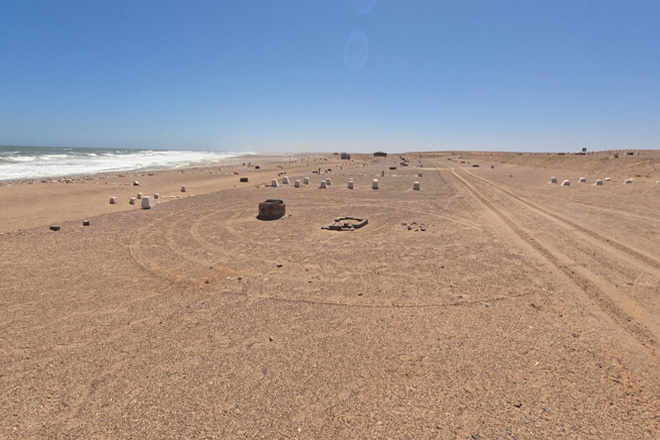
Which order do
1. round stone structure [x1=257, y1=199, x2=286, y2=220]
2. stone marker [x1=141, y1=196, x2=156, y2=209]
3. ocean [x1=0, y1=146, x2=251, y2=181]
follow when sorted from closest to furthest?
1. round stone structure [x1=257, y1=199, x2=286, y2=220]
2. stone marker [x1=141, y1=196, x2=156, y2=209]
3. ocean [x1=0, y1=146, x2=251, y2=181]

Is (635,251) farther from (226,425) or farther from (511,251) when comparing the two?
(226,425)

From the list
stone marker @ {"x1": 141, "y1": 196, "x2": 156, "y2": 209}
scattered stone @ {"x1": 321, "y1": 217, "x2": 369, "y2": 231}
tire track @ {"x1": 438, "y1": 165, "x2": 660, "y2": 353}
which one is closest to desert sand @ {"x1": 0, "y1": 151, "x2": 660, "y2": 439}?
tire track @ {"x1": 438, "y1": 165, "x2": 660, "y2": 353}

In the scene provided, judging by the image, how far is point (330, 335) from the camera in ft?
15.6

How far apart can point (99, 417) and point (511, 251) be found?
8.82 metres

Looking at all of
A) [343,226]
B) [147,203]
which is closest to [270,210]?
[343,226]

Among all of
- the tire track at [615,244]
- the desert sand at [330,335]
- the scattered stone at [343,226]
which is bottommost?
the desert sand at [330,335]

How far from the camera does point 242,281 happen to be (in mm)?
6676

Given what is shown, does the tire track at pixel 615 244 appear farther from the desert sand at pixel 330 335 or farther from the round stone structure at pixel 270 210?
the round stone structure at pixel 270 210

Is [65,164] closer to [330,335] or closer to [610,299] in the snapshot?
[330,335]

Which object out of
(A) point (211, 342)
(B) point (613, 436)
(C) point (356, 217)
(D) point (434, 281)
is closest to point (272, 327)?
(A) point (211, 342)

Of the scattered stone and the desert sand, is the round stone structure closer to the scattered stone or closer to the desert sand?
the scattered stone

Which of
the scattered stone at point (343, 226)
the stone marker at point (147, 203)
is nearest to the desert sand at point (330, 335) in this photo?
the scattered stone at point (343, 226)

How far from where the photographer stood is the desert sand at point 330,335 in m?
3.29

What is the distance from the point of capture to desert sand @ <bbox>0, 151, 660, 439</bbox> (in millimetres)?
3285
